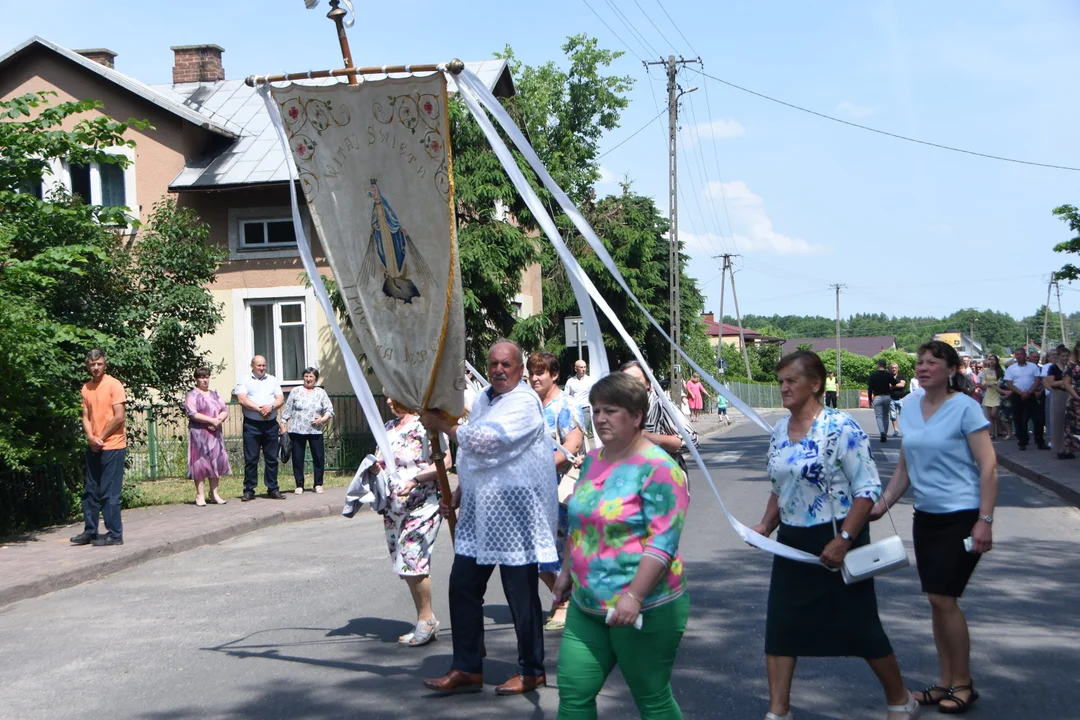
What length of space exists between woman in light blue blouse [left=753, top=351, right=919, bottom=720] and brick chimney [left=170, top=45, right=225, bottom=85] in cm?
2613

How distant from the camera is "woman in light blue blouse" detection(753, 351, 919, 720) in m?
4.63

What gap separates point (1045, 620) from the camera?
6.96 metres

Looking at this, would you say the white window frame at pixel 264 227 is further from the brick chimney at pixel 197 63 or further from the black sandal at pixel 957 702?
the black sandal at pixel 957 702

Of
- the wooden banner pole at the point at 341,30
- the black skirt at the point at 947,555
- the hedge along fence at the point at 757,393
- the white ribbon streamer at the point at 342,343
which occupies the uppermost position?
the wooden banner pole at the point at 341,30

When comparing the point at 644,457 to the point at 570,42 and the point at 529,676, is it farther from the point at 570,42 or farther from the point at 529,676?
the point at 570,42

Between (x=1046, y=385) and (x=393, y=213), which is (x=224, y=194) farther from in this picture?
(x=393, y=213)

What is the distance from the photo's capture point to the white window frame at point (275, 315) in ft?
76.0

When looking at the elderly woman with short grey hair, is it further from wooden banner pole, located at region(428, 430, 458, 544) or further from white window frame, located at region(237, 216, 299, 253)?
wooden banner pole, located at region(428, 430, 458, 544)

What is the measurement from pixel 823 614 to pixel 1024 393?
55.2 ft

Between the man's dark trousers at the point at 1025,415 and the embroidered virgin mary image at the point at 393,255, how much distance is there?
56.0 ft

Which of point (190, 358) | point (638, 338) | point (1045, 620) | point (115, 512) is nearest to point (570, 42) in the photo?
point (638, 338)

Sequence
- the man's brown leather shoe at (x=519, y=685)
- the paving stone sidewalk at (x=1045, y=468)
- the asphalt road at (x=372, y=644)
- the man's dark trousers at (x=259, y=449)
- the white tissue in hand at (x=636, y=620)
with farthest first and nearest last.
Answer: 1. the man's dark trousers at (x=259, y=449)
2. the paving stone sidewalk at (x=1045, y=468)
3. the man's brown leather shoe at (x=519, y=685)
4. the asphalt road at (x=372, y=644)
5. the white tissue in hand at (x=636, y=620)

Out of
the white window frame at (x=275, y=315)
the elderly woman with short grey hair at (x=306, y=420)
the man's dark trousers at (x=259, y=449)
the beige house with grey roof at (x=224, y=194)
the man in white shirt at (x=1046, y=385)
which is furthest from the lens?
the white window frame at (x=275, y=315)

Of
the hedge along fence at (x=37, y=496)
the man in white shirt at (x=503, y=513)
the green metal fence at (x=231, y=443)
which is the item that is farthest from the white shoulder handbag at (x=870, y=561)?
the green metal fence at (x=231, y=443)
